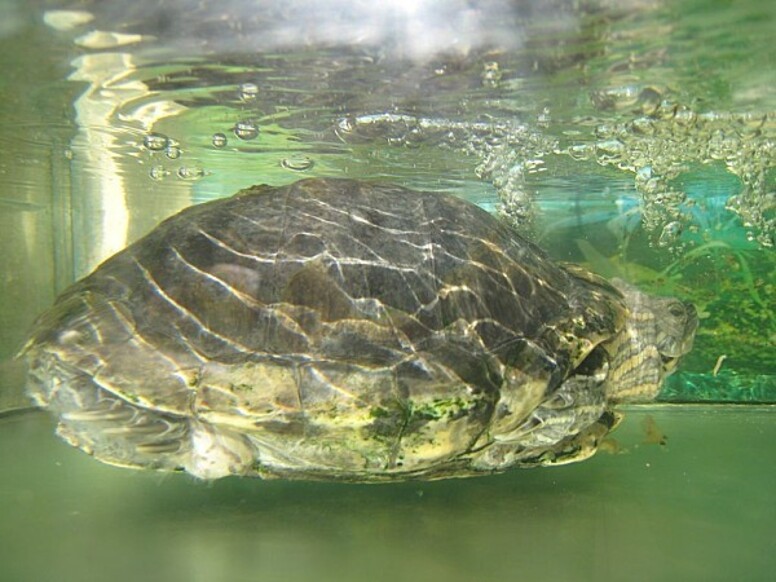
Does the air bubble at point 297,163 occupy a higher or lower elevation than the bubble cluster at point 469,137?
lower

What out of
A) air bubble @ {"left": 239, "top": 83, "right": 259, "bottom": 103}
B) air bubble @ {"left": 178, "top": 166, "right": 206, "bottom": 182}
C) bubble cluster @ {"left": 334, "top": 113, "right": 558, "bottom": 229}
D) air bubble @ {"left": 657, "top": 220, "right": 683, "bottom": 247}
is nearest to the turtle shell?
air bubble @ {"left": 239, "top": 83, "right": 259, "bottom": 103}

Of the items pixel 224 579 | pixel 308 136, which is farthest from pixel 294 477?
pixel 308 136

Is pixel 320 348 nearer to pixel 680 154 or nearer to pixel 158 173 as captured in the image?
pixel 680 154

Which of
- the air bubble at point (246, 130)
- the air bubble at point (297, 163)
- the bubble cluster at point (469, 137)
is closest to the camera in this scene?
the bubble cluster at point (469, 137)

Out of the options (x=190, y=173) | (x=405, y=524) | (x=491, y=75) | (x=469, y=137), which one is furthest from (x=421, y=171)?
(x=405, y=524)

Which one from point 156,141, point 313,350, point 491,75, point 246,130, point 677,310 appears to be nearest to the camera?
point 313,350

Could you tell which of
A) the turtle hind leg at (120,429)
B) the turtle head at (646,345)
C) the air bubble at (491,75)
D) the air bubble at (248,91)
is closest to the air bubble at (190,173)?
the air bubble at (248,91)

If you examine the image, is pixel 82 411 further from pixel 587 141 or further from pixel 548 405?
pixel 587 141

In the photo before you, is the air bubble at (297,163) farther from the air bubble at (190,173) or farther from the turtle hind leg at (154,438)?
the turtle hind leg at (154,438)
